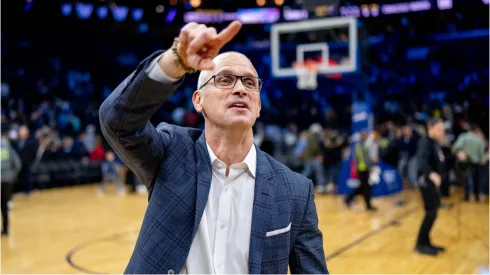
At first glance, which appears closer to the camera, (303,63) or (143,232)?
(143,232)

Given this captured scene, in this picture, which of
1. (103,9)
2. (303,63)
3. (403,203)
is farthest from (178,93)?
(403,203)

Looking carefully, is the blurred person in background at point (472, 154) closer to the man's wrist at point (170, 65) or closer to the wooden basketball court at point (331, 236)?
the wooden basketball court at point (331, 236)

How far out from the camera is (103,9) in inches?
782

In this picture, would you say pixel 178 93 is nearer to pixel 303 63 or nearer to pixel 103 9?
pixel 103 9

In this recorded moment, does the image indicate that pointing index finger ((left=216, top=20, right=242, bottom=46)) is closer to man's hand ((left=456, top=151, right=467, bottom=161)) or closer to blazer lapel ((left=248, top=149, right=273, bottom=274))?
blazer lapel ((left=248, top=149, right=273, bottom=274))

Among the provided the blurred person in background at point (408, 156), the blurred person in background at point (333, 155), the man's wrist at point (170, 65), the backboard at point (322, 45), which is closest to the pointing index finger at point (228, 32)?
the man's wrist at point (170, 65)

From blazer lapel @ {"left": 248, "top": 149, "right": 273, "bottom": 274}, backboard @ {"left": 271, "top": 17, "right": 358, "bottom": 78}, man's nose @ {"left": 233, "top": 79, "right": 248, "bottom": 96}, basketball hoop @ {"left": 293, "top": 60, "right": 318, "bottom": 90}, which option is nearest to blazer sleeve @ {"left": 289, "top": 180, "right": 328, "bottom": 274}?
blazer lapel @ {"left": 248, "top": 149, "right": 273, "bottom": 274}

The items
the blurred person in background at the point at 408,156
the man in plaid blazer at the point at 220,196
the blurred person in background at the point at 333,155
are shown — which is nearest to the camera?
the man in plaid blazer at the point at 220,196

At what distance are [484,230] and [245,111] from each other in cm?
746

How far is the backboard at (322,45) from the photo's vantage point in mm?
11977

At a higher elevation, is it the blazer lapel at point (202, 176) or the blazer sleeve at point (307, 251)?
the blazer lapel at point (202, 176)

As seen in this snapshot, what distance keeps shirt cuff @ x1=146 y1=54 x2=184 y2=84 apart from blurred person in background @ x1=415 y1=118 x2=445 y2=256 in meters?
5.51

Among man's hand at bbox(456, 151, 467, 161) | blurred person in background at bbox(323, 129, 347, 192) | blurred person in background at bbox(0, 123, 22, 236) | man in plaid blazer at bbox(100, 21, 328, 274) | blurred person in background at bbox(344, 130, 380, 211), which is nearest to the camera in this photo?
man in plaid blazer at bbox(100, 21, 328, 274)

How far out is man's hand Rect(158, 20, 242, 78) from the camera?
137cm
